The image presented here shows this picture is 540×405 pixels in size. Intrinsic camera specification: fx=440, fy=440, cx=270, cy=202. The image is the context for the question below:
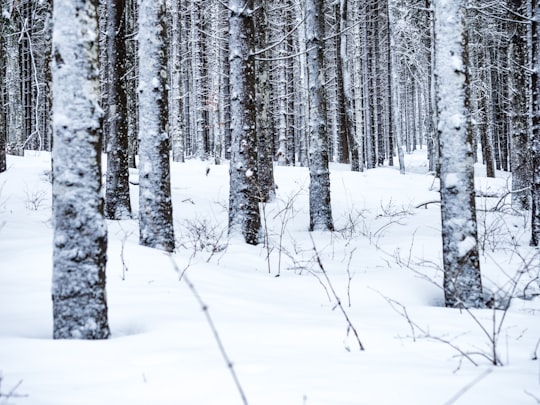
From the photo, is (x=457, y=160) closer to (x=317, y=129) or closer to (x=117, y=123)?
(x=317, y=129)

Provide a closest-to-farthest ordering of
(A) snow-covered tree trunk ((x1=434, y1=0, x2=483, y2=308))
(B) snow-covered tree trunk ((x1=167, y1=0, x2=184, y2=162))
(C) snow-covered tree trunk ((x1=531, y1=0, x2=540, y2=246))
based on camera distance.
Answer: (A) snow-covered tree trunk ((x1=434, y1=0, x2=483, y2=308)), (C) snow-covered tree trunk ((x1=531, y1=0, x2=540, y2=246)), (B) snow-covered tree trunk ((x1=167, y1=0, x2=184, y2=162))

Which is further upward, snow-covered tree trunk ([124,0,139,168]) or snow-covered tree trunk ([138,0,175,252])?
snow-covered tree trunk ([124,0,139,168])

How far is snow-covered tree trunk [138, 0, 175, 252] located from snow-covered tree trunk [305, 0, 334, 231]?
370cm

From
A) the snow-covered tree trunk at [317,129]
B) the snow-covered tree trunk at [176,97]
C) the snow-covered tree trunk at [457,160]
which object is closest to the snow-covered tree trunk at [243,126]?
the snow-covered tree trunk at [317,129]

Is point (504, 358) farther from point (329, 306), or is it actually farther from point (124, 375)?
point (124, 375)

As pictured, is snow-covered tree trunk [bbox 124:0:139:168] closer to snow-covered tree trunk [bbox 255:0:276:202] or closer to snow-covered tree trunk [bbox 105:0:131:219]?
snow-covered tree trunk [bbox 105:0:131:219]

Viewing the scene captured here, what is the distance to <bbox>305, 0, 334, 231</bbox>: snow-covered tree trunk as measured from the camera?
27.6 ft

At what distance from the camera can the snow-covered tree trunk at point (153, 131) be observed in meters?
5.39

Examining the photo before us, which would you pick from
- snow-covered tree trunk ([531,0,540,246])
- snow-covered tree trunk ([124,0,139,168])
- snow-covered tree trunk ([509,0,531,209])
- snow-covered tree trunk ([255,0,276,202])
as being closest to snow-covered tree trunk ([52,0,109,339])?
snow-covered tree trunk ([124,0,139,168])

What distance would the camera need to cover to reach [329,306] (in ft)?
13.3

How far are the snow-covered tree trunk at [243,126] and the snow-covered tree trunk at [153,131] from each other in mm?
1768

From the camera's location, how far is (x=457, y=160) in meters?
4.22

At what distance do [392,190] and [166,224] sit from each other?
29.3ft

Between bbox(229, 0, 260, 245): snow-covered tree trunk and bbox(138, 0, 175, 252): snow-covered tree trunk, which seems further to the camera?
bbox(229, 0, 260, 245): snow-covered tree trunk
